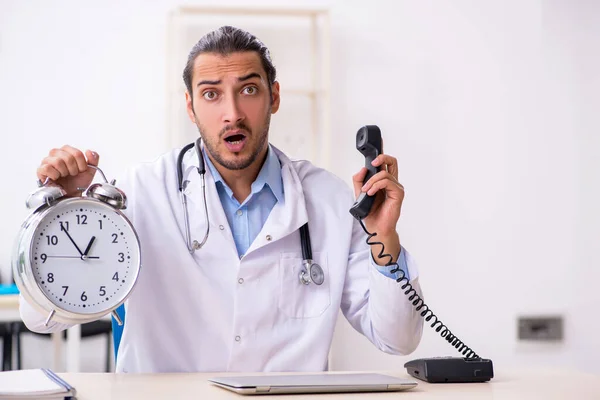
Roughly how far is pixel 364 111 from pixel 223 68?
2.36m

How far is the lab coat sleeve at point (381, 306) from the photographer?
1.74 meters

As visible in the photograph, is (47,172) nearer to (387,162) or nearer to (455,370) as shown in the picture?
(387,162)

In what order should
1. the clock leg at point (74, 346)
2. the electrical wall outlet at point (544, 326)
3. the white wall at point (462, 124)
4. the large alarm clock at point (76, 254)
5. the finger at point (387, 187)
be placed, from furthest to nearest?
the electrical wall outlet at point (544, 326) < the white wall at point (462, 124) < the clock leg at point (74, 346) < the finger at point (387, 187) < the large alarm clock at point (76, 254)

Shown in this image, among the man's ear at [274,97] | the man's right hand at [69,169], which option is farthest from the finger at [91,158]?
the man's ear at [274,97]

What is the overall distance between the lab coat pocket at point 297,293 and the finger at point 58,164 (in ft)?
1.81

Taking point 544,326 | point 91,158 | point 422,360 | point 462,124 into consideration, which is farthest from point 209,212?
point 544,326

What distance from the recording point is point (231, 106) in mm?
1926

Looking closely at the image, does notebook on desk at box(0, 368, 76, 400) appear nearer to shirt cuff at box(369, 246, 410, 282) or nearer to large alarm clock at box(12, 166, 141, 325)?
large alarm clock at box(12, 166, 141, 325)

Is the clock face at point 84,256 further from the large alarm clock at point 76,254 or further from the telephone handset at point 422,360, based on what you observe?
the telephone handset at point 422,360

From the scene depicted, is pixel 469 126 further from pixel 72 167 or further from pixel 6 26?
pixel 72 167

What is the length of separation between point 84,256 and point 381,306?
67 centimetres

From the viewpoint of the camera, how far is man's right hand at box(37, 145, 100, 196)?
156cm

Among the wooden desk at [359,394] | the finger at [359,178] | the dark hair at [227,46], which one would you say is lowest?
the wooden desk at [359,394]

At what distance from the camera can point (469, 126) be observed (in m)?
4.30
